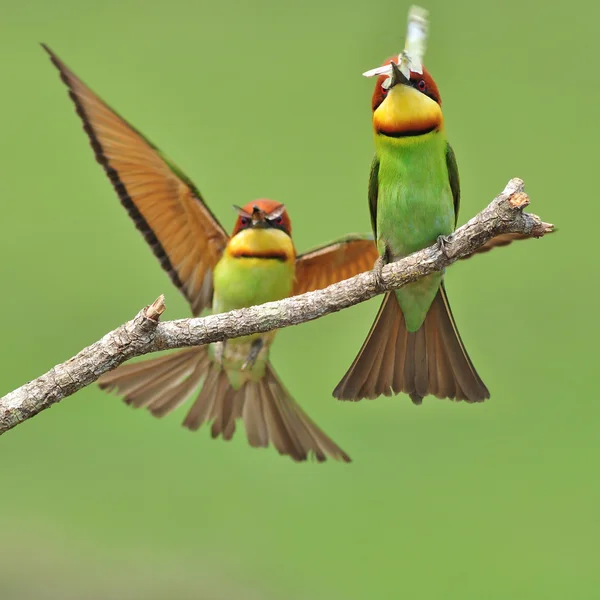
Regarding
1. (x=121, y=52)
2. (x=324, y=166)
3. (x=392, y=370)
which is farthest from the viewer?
(x=121, y=52)

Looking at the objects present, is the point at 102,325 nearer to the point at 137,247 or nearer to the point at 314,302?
the point at 137,247

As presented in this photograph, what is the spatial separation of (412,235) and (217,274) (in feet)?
1.46

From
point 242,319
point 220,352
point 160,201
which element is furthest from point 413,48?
point 220,352

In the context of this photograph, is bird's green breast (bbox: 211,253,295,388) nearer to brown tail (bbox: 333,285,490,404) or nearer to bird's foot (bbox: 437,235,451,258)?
brown tail (bbox: 333,285,490,404)

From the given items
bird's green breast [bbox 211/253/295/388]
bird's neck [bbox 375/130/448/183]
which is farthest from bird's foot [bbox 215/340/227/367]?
bird's neck [bbox 375/130/448/183]

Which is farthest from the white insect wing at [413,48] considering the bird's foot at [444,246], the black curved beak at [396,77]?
the bird's foot at [444,246]

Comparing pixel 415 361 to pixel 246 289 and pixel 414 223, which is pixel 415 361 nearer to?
pixel 414 223

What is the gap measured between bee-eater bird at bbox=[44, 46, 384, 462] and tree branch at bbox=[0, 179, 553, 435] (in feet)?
1.60

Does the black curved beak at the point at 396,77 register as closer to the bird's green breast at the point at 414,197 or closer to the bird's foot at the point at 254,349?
the bird's green breast at the point at 414,197

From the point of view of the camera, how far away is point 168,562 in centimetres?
240

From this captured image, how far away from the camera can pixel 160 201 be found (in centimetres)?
188

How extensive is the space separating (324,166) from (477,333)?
0.77 m

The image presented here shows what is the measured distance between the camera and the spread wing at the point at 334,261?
186 centimetres

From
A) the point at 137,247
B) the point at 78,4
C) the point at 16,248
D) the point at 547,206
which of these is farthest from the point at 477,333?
the point at 78,4
